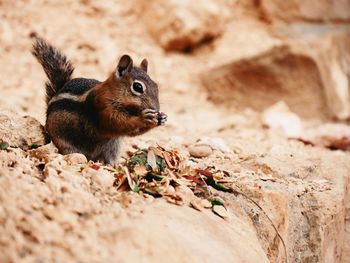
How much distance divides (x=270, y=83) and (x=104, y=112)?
4.87 metres

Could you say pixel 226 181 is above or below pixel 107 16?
below

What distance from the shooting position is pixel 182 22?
932 centimetres

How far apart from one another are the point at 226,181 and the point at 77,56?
5201 millimetres

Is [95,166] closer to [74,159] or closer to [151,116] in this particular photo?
[74,159]

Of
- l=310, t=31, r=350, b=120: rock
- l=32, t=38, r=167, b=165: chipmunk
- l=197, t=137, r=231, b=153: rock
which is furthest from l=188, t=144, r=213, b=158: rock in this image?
l=310, t=31, r=350, b=120: rock

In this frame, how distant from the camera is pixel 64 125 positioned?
4594mm

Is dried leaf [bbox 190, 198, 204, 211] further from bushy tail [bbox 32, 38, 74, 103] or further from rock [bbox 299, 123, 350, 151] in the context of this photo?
rock [bbox 299, 123, 350, 151]

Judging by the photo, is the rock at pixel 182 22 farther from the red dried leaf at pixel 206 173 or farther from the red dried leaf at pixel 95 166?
the red dried leaf at pixel 95 166

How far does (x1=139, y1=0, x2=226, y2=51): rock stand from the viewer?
9.33m

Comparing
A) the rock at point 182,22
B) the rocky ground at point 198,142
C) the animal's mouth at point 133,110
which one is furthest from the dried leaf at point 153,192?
the rock at point 182,22

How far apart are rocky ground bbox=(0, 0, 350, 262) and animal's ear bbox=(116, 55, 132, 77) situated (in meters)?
0.64

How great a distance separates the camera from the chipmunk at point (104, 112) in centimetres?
447

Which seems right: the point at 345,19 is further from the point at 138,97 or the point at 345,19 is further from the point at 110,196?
the point at 110,196

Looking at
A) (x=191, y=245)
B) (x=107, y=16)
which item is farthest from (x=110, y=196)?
(x=107, y=16)
